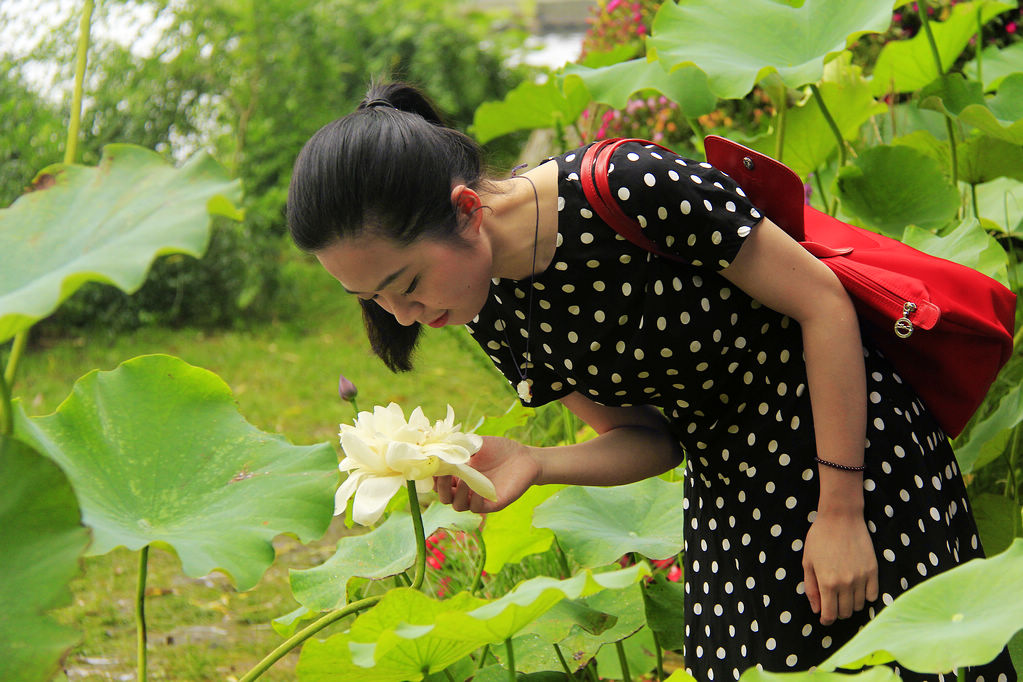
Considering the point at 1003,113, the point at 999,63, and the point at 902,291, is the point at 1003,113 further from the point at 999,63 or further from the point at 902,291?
the point at 902,291

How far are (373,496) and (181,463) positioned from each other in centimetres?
Answer: 26

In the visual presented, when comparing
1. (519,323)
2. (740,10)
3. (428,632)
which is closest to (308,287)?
(740,10)

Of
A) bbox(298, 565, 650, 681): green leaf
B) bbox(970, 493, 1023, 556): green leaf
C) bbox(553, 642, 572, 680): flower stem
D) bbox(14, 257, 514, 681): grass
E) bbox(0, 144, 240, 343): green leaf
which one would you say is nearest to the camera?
bbox(0, 144, 240, 343): green leaf

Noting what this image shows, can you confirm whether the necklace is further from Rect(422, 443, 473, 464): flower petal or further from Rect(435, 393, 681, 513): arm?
Rect(422, 443, 473, 464): flower petal

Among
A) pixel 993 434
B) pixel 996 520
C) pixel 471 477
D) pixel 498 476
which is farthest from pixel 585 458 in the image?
pixel 996 520

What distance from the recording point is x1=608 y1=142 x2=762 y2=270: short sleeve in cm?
102

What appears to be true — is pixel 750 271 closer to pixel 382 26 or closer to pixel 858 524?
pixel 858 524

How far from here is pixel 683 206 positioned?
102 centimetres

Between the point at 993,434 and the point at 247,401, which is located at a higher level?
the point at 993,434

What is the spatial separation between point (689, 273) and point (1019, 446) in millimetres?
1109

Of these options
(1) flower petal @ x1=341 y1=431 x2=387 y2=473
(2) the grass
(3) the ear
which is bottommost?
(2) the grass

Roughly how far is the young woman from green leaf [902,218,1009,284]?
1.37 ft

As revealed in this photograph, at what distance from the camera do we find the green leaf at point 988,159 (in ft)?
5.48

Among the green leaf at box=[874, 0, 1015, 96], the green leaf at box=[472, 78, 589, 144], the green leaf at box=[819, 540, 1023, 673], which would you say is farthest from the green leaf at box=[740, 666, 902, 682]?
the green leaf at box=[472, 78, 589, 144]
